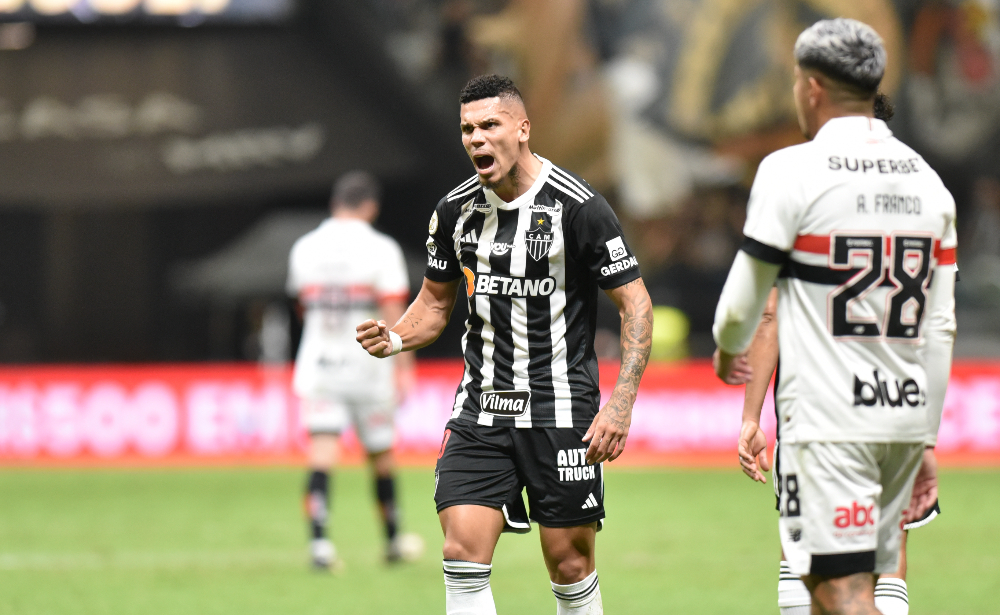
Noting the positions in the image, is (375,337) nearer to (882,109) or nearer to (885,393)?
(885,393)

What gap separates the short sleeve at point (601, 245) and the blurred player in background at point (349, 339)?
4.15m

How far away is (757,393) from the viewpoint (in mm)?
4660

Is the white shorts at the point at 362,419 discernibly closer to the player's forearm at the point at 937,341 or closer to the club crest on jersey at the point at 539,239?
the club crest on jersey at the point at 539,239

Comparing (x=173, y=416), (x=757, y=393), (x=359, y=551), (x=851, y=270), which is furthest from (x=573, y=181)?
(x=173, y=416)

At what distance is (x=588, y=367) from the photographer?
5.35m

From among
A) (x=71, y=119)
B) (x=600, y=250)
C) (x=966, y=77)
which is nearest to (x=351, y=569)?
(x=600, y=250)

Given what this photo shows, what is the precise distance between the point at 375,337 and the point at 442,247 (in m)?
0.56

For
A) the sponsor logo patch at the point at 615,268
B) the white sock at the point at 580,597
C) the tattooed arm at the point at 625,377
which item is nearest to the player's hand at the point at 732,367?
the tattooed arm at the point at 625,377

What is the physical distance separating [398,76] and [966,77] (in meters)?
9.13

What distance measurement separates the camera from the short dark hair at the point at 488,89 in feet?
16.9

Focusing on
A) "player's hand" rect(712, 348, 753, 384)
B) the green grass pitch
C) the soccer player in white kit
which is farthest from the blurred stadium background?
the soccer player in white kit

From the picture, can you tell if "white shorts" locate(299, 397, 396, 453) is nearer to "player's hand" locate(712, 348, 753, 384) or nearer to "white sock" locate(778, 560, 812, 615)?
"white sock" locate(778, 560, 812, 615)

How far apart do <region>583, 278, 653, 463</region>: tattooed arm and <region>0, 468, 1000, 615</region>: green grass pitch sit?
254 centimetres

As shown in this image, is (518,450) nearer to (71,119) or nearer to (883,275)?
(883,275)
